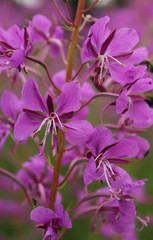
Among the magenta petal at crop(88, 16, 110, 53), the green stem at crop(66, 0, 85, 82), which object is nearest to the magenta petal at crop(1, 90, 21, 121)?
the green stem at crop(66, 0, 85, 82)

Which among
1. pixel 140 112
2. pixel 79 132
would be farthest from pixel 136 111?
pixel 79 132

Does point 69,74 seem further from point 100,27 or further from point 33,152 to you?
point 33,152

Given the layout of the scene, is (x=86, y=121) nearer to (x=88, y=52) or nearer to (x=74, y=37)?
(x=88, y=52)

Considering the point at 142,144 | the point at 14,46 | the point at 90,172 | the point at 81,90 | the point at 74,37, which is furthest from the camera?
the point at 81,90

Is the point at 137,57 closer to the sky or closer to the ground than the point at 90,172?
closer to the sky

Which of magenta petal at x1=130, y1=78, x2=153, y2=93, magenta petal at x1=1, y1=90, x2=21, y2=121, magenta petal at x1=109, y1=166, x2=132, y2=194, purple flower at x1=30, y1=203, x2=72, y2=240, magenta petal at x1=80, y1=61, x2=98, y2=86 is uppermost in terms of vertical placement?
magenta petal at x1=80, y1=61, x2=98, y2=86

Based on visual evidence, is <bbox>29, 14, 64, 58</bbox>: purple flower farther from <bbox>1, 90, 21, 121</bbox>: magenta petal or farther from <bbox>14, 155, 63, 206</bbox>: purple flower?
<bbox>14, 155, 63, 206</bbox>: purple flower
